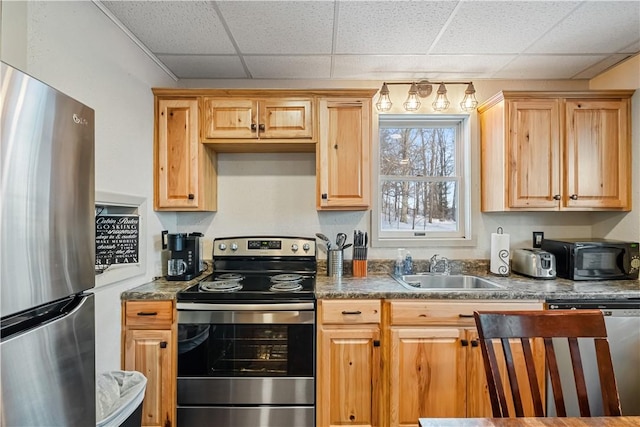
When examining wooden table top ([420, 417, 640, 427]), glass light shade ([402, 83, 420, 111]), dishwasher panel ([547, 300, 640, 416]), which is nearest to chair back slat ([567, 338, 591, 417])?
wooden table top ([420, 417, 640, 427])

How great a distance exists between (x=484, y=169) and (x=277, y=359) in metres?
2.02

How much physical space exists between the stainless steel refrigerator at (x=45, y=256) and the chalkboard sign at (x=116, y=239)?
0.85 meters

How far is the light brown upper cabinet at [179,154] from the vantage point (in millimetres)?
2238

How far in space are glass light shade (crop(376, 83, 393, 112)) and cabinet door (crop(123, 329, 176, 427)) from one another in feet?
6.74

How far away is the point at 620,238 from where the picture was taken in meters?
2.34

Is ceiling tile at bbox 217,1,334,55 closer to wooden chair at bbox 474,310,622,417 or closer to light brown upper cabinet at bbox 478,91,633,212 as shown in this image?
light brown upper cabinet at bbox 478,91,633,212

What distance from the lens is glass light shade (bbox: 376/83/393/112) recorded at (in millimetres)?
2383

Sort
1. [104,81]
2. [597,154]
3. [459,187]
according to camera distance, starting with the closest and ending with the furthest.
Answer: [104,81] < [597,154] < [459,187]

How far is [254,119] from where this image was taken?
224 centimetres

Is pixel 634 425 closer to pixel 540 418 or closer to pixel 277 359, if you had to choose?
pixel 540 418

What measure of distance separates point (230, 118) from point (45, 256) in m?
1.62

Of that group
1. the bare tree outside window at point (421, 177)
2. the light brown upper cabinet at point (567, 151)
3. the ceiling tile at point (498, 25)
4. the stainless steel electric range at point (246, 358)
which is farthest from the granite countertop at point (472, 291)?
the ceiling tile at point (498, 25)

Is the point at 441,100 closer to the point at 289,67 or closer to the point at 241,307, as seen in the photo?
the point at 289,67

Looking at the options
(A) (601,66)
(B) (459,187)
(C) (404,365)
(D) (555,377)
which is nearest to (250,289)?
(C) (404,365)
